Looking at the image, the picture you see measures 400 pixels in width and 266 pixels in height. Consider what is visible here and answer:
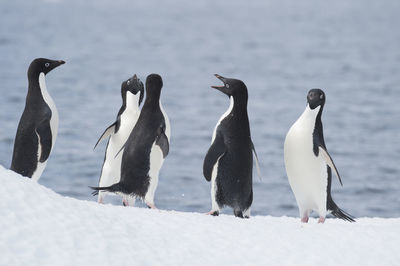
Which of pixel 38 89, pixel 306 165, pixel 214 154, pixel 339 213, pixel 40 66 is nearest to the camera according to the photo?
pixel 214 154

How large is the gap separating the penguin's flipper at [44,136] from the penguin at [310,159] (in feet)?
5.89

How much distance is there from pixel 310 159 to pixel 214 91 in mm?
24670

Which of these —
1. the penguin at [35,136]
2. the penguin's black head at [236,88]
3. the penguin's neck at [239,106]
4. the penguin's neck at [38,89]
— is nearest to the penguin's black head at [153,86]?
the penguin's black head at [236,88]

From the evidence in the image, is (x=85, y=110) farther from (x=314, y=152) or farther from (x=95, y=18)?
(x=95, y=18)

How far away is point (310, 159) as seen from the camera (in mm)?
5582

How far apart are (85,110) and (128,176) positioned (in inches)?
582

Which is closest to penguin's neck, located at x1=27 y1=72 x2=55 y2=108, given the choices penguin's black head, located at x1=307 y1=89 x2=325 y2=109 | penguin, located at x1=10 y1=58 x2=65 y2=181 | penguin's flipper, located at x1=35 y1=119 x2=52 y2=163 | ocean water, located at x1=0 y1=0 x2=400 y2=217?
penguin, located at x1=10 y1=58 x2=65 y2=181

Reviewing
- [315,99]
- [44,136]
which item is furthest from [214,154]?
[44,136]

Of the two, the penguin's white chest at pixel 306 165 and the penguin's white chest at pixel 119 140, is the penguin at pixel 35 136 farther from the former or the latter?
the penguin's white chest at pixel 306 165

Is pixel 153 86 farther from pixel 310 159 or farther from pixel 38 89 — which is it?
pixel 310 159

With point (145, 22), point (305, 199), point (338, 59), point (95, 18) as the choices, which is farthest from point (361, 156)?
point (95, 18)

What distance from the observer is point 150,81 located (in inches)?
221

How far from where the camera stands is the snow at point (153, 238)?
12.5 ft

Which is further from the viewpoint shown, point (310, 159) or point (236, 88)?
point (310, 159)
